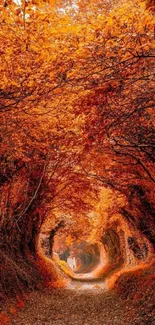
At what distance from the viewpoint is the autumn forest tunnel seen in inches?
407

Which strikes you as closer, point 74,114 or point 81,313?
point 74,114

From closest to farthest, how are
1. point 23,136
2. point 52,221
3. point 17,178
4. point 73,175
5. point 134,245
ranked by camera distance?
point 23,136 < point 17,178 < point 73,175 < point 134,245 < point 52,221

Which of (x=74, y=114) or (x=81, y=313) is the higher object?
(x=74, y=114)

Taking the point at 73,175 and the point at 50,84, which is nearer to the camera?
the point at 50,84

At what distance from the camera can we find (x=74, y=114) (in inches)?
591

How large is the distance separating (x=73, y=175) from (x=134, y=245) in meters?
13.5

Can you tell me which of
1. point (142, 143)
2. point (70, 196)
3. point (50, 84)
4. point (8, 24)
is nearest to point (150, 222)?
point (70, 196)

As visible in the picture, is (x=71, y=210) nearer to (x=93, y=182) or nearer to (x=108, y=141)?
(x=93, y=182)

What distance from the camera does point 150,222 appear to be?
2495 centimetres

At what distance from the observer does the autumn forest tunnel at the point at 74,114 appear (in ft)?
33.9

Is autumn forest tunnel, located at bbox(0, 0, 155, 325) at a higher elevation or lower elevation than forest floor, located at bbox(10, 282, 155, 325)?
higher

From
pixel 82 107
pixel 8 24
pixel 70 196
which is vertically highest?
pixel 8 24

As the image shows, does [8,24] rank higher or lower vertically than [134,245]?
higher

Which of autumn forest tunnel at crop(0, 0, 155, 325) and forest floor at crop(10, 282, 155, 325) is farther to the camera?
forest floor at crop(10, 282, 155, 325)
